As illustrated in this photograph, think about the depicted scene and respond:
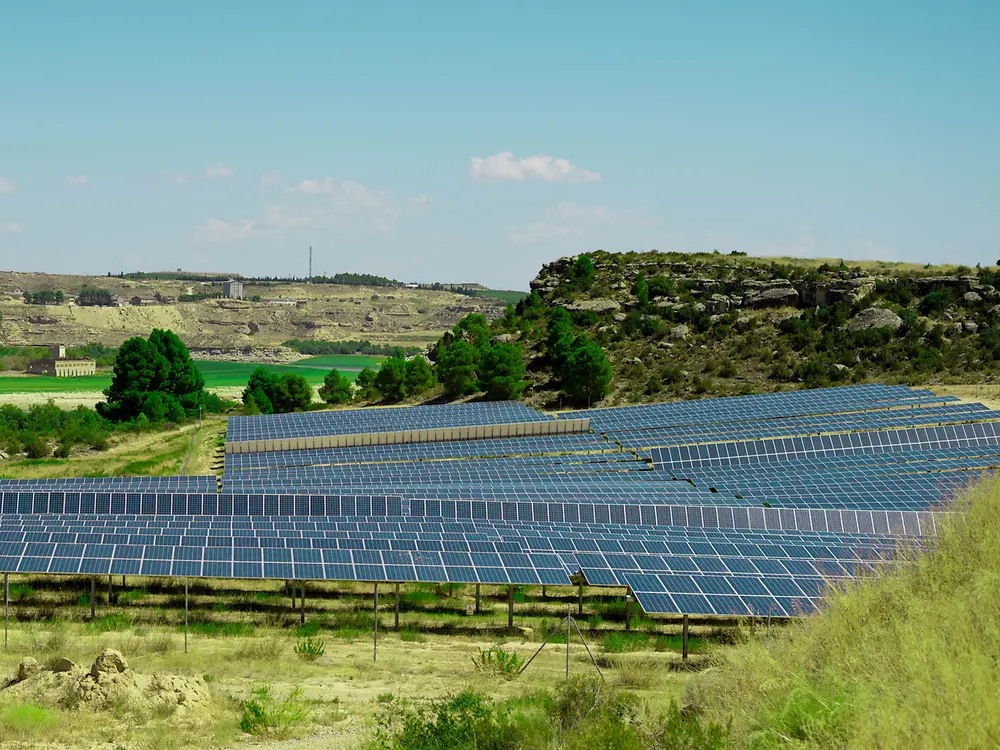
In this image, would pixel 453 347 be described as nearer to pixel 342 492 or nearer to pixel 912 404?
pixel 912 404

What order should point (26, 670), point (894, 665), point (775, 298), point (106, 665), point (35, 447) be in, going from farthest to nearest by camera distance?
point (775, 298)
point (35, 447)
point (26, 670)
point (106, 665)
point (894, 665)

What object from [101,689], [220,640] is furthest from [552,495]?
[101,689]

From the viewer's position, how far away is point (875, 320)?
79.8 metres

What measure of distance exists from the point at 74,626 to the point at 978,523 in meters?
19.4

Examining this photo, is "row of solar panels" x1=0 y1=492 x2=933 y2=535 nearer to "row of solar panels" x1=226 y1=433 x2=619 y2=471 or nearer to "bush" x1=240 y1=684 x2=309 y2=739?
"row of solar panels" x1=226 y1=433 x2=619 y2=471

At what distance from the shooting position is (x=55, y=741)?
1598cm

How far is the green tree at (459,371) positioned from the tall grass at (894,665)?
60.3 meters

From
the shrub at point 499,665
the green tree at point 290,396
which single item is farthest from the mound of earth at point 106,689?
the green tree at point 290,396

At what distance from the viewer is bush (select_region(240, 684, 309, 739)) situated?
16.6m

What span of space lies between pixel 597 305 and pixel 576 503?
60.0 meters

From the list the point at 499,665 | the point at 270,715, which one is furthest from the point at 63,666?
the point at 499,665

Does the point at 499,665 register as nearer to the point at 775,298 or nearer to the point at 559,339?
the point at 559,339

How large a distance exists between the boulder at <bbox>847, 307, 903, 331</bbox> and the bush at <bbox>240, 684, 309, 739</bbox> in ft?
230

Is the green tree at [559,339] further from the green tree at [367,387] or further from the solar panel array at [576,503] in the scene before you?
the green tree at [367,387]
